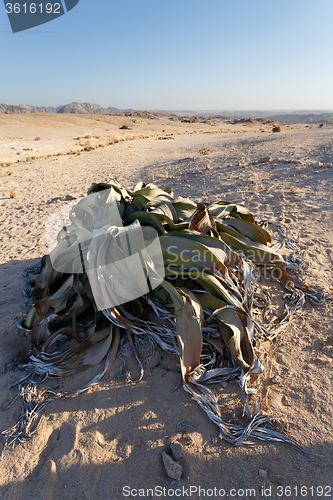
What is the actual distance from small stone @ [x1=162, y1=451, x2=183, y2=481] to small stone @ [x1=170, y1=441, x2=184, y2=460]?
3 cm

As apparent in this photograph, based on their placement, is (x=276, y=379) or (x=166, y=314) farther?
(x=166, y=314)

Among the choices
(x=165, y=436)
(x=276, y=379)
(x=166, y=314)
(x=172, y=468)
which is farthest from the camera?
(x=166, y=314)

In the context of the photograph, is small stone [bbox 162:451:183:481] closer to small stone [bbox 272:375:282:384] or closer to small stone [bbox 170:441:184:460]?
small stone [bbox 170:441:184:460]

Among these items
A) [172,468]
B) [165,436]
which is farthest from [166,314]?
[172,468]

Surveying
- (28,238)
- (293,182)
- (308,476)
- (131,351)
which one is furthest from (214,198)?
(308,476)

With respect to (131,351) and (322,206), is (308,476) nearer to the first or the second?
(131,351)

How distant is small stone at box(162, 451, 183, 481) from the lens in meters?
1.14

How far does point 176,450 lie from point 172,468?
7 cm

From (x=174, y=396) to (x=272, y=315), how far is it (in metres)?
0.87

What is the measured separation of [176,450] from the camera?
1.21 meters

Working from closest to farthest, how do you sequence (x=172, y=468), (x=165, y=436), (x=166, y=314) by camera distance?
(x=172, y=468) < (x=165, y=436) < (x=166, y=314)

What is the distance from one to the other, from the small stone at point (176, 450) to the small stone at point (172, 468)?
27 mm

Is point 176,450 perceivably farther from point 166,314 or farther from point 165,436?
point 166,314

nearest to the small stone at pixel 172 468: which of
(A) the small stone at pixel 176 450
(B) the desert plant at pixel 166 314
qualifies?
(A) the small stone at pixel 176 450
